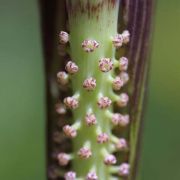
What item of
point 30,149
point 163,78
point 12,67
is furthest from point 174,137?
point 12,67

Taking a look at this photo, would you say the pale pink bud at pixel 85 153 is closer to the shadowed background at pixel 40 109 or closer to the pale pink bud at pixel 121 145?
the pale pink bud at pixel 121 145

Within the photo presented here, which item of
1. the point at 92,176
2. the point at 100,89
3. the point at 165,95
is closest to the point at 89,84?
the point at 100,89

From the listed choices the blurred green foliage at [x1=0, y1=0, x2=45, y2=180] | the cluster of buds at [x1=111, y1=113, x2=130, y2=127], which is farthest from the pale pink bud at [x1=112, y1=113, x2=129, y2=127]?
the blurred green foliage at [x1=0, y1=0, x2=45, y2=180]

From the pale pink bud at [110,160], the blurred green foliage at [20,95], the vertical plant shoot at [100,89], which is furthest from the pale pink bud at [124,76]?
the blurred green foliage at [20,95]

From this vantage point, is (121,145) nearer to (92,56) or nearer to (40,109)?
(92,56)

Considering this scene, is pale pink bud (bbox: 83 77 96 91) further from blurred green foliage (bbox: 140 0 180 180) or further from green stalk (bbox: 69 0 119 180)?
blurred green foliage (bbox: 140 0 180 180)
